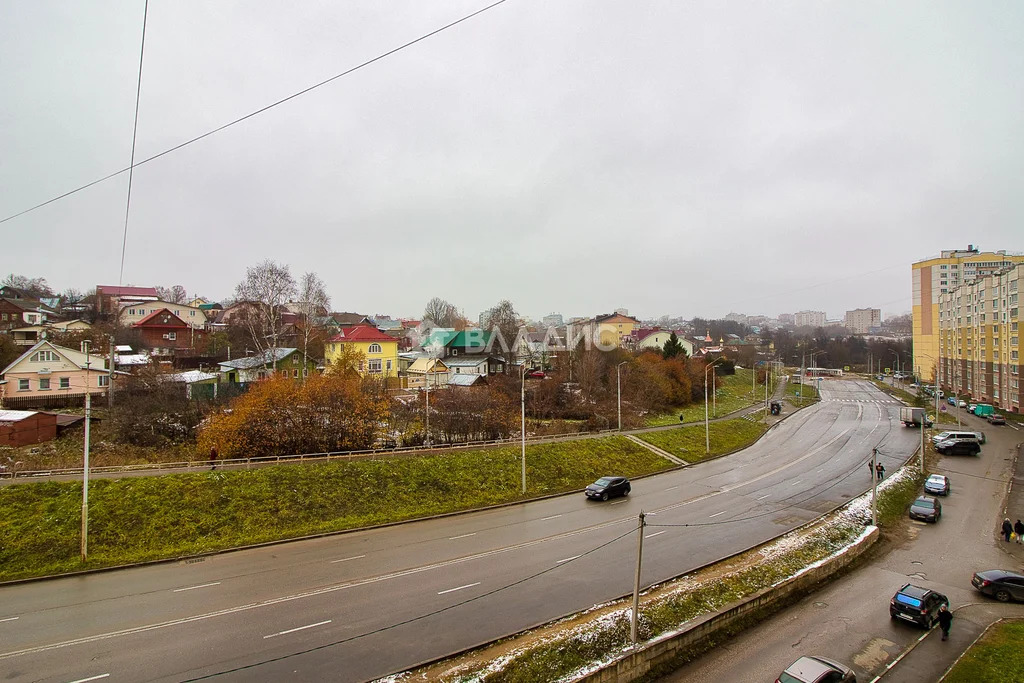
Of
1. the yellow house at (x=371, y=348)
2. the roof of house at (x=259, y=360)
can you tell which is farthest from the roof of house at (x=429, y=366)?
the roof of house at (x=259, y=360)

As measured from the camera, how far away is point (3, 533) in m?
16.8

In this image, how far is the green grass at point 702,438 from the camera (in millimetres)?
36244

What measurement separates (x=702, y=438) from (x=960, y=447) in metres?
17.4

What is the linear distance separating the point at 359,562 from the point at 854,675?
13.8 meters

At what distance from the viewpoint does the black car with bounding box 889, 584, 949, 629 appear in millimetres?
14180

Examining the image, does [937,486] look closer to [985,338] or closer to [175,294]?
[985,338]

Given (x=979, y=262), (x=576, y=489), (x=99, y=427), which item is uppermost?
(x=979, y=262)

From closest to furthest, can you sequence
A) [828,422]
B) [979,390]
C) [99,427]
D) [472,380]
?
[99,427] < [472,380] < [828,422] < [979,390]

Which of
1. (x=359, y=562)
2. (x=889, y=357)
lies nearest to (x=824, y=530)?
(x=359, y=562)

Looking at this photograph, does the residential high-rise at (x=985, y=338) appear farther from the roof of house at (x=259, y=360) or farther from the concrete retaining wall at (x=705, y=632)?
the roof of house at (x=259, y=360)

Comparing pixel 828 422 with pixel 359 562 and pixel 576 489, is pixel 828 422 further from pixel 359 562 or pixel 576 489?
pixel 359 562

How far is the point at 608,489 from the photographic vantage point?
81.6 ft

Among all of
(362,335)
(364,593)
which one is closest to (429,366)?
(362,335)

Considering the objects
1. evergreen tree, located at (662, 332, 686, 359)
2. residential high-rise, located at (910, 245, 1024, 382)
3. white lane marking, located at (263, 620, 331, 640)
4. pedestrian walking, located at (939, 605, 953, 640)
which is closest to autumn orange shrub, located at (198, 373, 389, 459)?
white lane marking, located at (263, 620, 331, 640)
